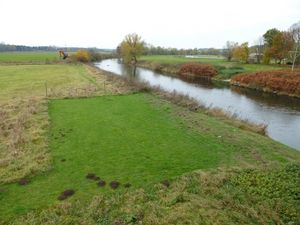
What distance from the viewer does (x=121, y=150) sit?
11.2 meters

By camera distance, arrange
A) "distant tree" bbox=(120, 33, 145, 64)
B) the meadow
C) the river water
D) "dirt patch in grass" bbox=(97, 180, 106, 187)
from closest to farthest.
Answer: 1. the meadow
2. "dirt patch in grass" bbox=(97, 180, 106, 187)
3. the river water
4. "distant tree" bbox=(120, 33, 145, 64)

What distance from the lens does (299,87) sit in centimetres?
2992

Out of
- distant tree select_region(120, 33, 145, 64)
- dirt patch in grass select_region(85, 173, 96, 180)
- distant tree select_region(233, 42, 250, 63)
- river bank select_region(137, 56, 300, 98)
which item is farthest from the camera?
distant tree select_region(120, 33, 145, 64)

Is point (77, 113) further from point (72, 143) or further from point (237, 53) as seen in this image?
point (237, 53)

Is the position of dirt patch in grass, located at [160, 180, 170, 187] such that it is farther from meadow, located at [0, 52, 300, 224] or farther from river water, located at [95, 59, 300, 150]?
river water, located at [95, 59, 300, 150]

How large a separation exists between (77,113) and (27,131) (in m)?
4.17

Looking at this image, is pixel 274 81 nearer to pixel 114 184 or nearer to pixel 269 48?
pixel 269 48

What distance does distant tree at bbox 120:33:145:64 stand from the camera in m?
75.4

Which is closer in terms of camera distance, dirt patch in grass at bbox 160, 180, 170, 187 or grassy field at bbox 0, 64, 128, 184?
dirt patch in grass at bbox 160, 180, 170, 187

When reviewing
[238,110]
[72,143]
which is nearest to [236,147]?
[72,143]

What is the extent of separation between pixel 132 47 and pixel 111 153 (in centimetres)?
6809

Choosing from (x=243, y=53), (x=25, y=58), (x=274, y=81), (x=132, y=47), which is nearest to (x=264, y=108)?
(x=274, y=81)

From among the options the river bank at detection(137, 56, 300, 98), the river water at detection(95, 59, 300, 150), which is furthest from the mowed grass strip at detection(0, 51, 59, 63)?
the river water at detection(95, 59, 300, 150)

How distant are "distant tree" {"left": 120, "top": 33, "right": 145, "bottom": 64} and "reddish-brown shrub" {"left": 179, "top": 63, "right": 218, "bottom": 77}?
85.7 feet
